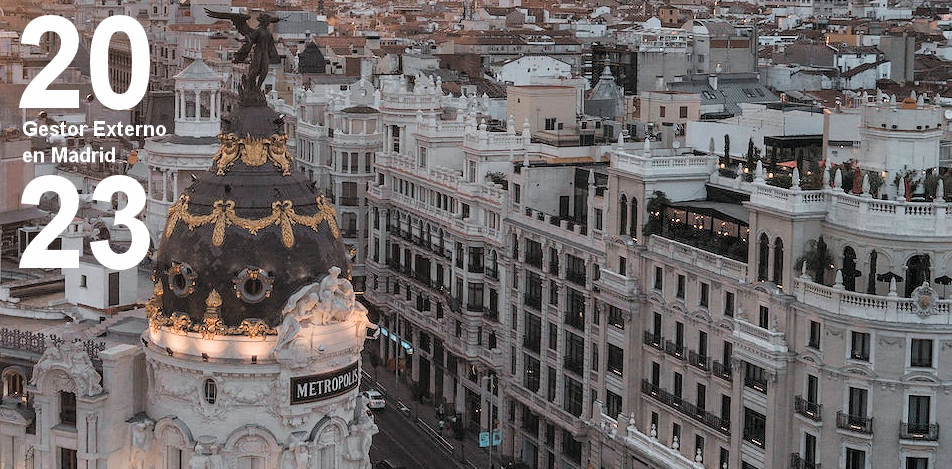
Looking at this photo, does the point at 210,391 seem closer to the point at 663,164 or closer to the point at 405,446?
the point at 663,164

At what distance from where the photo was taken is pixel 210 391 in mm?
63531

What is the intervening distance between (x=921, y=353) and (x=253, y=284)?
3867 centimetres

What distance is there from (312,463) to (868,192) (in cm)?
3727

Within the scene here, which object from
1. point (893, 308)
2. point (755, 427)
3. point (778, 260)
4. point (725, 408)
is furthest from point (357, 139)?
point (893, 308)

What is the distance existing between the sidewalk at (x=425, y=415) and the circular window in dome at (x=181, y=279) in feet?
219

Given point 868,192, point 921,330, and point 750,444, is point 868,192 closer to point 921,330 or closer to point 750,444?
point 921,330

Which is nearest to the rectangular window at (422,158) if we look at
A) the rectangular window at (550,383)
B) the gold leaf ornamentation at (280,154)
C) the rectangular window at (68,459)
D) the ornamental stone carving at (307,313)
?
the rectangular window at (550,383)

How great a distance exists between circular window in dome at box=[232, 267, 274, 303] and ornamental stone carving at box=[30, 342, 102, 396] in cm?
740

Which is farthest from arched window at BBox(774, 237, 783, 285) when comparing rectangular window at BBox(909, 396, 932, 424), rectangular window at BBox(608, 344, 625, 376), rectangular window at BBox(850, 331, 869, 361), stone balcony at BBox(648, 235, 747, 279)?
rectangular window at BBox(608, 344, 625, 376)

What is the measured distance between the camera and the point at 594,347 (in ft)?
377

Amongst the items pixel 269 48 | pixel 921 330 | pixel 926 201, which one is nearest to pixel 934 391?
pixel 921 330

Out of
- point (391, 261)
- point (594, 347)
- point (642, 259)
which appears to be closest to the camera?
point (642, 259)

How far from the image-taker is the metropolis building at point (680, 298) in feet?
290

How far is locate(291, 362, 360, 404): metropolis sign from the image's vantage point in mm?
63062
